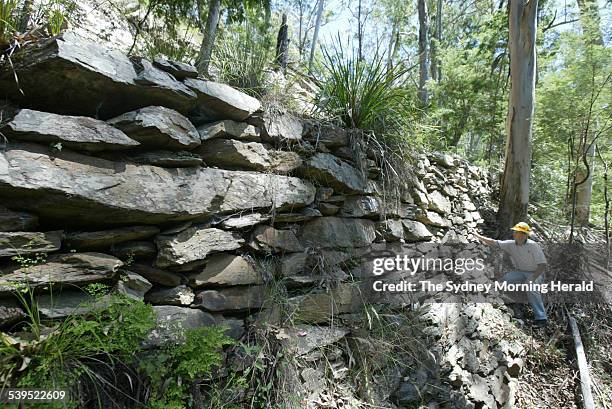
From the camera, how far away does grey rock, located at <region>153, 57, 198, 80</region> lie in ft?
7.13

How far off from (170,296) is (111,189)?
26.4 inches

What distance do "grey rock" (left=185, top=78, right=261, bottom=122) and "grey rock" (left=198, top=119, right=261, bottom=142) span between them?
7cm

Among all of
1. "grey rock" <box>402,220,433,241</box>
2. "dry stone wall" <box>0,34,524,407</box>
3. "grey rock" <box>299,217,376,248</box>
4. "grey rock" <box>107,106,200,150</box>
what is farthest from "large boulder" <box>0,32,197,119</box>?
"grey rock" <box>402,220,433,241</box>

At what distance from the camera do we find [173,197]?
199cm

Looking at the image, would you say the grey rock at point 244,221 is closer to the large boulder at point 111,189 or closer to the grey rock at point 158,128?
the large boulder at point 111,189

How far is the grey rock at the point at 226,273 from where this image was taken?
2.09 metres

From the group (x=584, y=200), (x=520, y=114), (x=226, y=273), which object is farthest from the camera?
(x=584, y=200)

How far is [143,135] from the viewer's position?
1.99 metres

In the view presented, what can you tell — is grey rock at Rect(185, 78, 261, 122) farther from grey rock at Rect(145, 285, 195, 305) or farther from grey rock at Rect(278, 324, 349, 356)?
grey rock at Rect(278, 324, 349, 356)

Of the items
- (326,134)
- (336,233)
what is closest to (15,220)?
(336,233)

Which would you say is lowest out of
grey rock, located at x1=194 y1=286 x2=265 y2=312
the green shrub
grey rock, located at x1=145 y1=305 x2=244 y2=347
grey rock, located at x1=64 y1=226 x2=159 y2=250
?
grey rock, located at x1=145 y1=305 x2=244 y2=347

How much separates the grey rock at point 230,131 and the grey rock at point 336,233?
808mm

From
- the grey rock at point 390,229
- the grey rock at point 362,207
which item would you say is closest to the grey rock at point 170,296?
the grey rock at point 362,207

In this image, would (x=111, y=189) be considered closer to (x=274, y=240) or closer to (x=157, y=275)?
(x=157, y=275)
